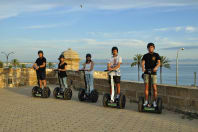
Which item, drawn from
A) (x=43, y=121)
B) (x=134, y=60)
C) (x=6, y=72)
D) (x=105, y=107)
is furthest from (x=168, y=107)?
(x=134, y=60)

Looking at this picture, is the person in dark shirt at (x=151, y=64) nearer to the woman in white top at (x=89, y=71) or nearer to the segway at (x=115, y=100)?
the segway at (x=115, y=100)

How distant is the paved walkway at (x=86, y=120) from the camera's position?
541 centimetres

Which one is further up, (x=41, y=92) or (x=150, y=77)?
(x=150, y=77)

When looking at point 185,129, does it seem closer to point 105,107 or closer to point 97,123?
point 97,123

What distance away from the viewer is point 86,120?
6184 millimetres

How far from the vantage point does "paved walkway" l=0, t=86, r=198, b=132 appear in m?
5.41

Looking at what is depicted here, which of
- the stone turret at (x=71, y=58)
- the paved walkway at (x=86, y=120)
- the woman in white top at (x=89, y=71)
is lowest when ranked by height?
the paved walkway at (x=86, y=120)

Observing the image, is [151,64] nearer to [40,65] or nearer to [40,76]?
[40,65]

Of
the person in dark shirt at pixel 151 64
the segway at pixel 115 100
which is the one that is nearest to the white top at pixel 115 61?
the segway at pixel 115 100

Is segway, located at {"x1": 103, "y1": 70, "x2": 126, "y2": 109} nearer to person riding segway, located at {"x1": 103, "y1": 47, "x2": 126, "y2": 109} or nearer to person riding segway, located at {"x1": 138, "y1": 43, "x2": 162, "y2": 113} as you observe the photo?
person riding segway, located at {"x1": 103, "y1": 47, "x2": 126, "y2": 109}

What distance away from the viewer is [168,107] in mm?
7660

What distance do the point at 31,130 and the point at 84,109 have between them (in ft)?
8.54

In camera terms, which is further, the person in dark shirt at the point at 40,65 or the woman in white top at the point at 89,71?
the person in dark shirt at the point at 40,65

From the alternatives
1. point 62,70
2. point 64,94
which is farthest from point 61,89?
point 62,70
